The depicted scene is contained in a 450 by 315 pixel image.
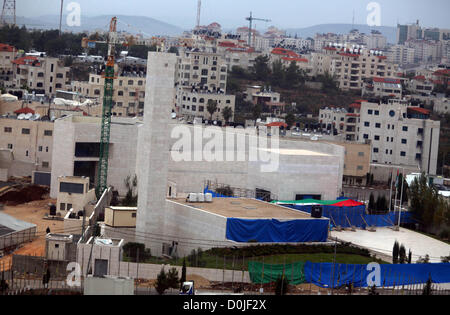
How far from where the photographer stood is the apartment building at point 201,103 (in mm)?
46812

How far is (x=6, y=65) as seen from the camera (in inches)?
2098

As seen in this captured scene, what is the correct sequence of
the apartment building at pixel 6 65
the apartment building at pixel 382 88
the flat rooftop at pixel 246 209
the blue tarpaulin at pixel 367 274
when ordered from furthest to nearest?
the apartment building at pixel 382 88
the apartment building at pixel 6 65
the flat rooftop at pixel 246 209
the blue tarpaulin at pixel 367 274

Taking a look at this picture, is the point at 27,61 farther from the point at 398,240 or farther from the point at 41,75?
the point at 398,240

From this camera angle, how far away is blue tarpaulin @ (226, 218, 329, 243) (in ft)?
66.1

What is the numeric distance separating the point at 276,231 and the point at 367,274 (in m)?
3.17

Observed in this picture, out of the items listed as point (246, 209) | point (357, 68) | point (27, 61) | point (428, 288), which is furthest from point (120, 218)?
point (357, 68)

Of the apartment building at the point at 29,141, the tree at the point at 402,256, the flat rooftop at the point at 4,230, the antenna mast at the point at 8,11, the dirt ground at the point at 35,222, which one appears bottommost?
the dirt ground at the point at 35,222

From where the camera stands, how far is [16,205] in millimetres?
26828

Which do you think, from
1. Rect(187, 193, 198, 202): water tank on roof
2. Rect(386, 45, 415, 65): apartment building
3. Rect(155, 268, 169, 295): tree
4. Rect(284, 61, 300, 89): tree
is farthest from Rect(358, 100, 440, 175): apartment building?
Rect(386, 45, 415, 65): apartment building

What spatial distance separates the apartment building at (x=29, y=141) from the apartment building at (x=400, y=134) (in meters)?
15.5

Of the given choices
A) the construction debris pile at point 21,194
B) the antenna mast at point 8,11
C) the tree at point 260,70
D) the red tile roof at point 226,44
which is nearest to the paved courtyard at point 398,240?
the construction debris pile at point 21,194

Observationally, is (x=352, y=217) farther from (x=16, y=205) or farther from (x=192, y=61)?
(x=192, y=61)

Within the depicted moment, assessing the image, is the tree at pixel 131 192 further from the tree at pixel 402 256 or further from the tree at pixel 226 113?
the tree at pixel 226 113
